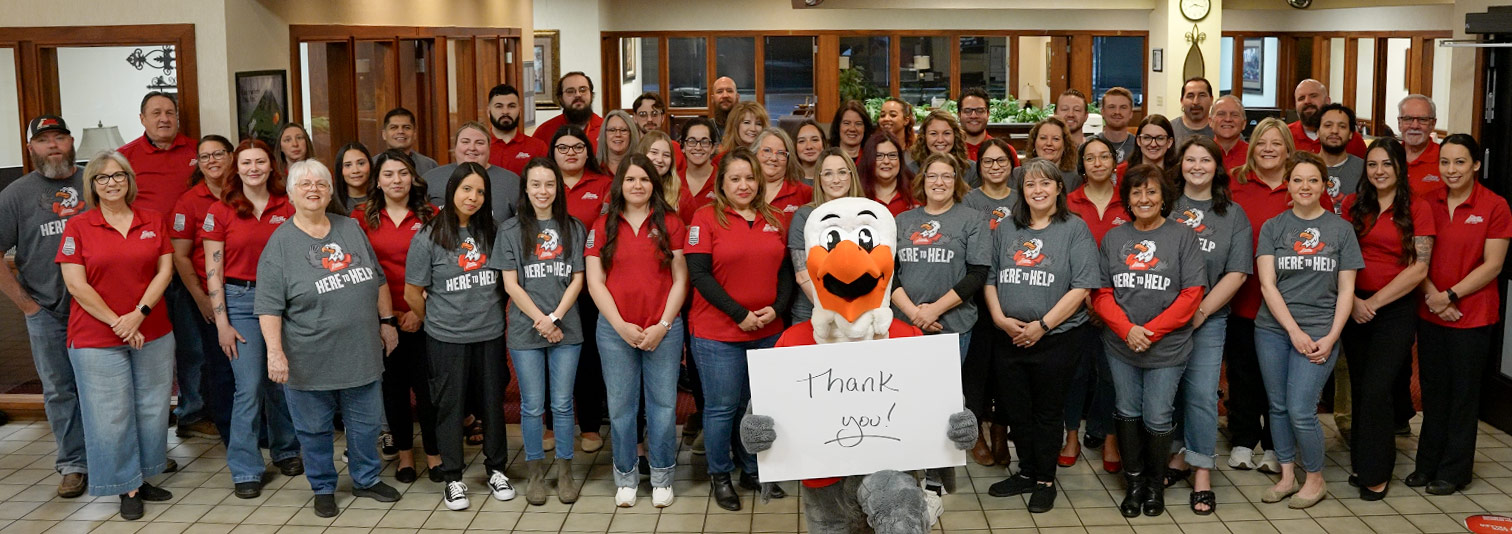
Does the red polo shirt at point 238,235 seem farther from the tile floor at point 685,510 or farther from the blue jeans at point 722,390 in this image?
the blue jeans at point 722,390

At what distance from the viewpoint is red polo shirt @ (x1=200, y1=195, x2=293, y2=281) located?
517cm

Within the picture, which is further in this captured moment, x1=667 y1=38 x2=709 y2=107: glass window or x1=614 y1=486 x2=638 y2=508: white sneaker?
x1=667 y1=38 x2=709 y2=107: glass window

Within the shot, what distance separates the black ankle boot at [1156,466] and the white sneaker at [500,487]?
2.42m

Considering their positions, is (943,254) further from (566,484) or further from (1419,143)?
(1419,143)

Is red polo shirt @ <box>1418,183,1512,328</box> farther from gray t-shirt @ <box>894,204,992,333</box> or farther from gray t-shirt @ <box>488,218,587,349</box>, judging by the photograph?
gray t-shirt @ <box>488,218,587,349</box>

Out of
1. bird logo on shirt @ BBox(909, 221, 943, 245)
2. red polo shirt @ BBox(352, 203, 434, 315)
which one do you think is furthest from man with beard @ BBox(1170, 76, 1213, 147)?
red polo shirt @ BBox(352, 203, 434, 315)

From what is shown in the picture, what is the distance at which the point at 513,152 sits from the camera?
680 centimetres

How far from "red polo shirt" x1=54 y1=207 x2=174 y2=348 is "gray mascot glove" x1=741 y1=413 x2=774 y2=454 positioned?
2482 mm

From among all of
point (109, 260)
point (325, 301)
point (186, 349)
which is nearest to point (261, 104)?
point (186, 349)

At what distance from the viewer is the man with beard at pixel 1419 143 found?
589 cm

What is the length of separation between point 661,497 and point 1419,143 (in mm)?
3691

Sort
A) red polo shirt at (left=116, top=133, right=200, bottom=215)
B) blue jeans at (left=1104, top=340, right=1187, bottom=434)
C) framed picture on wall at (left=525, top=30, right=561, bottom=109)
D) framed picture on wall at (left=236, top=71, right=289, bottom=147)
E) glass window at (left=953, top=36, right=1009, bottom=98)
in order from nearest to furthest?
blue jeans at (left=1104, top=340, right=1187, bottom=434) < red polo shirt at (left=116, top=133, right=200, bottom=215) < framed picture on wall at (left=236, top=71, right=289, bottom=147) < framed picture on wall at (left=525, top=30, right=561, bottom=109) < glass window at (left=953, top=36, right=1009, bottom=98)

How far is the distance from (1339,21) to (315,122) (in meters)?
11.3

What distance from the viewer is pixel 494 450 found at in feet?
17.6
